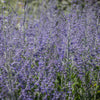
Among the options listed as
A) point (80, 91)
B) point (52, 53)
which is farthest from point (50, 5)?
point (80, 91)

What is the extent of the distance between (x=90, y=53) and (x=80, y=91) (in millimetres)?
571

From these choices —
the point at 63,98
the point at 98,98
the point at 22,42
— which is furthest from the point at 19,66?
the point at 98,98

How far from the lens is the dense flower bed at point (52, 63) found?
2.06 meters

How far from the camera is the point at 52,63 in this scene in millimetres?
2139

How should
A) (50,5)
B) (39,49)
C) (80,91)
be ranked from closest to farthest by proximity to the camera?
(80,91), (39,49), (50,5)

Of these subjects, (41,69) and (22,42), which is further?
(22,42)

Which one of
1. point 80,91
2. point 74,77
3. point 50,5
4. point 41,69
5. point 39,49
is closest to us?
point 41,69

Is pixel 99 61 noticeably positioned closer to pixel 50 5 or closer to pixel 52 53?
pixel 52 53

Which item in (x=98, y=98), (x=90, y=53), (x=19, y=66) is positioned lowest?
(x=98, y=98)

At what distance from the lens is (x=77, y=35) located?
254 centimetres

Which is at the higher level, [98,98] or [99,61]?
[99,61]

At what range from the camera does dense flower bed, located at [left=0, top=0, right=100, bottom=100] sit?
6.75 ft

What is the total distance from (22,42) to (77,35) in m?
0.80

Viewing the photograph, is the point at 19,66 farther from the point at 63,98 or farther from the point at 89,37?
the point at 89,37
